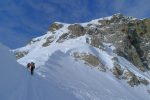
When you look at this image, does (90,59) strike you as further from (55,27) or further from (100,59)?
(55,27)

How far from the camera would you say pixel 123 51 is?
87.4 m

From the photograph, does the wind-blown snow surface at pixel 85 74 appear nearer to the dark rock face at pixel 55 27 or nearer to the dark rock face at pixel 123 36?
the dark rock face at pixel 123 36

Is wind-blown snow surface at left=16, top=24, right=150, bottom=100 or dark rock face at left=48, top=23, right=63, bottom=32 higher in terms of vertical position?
dark rock face at left=48, top=23, right=63, bottom=32

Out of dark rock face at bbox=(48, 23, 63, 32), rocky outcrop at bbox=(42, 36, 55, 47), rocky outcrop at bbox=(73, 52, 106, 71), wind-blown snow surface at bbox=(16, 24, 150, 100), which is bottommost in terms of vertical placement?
wind-blown snow surface at bbox=(16, 24, 150, 100)

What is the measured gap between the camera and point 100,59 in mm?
71562

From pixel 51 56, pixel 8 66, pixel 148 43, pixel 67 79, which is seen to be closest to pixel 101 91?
pixel 67 79

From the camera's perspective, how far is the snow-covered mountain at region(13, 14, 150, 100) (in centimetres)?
5200

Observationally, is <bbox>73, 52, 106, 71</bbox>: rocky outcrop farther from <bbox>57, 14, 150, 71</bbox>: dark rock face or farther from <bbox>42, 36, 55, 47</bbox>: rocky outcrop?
<bbox>42, 36, 55, 47</bbox>: rocky outcrop

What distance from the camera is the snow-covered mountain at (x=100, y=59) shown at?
52000 mm

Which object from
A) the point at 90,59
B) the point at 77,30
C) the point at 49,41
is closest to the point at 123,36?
the point at 77,30

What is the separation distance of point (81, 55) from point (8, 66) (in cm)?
4446

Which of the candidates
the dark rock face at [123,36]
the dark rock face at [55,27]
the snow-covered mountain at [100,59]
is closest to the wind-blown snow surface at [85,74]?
the snow-covered mountain at [100,59]

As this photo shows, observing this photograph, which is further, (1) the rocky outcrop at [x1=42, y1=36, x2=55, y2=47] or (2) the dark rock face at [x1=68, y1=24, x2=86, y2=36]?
(1) the rocky outcrop at [x1=42, y1=36, x2=55, y2=47]

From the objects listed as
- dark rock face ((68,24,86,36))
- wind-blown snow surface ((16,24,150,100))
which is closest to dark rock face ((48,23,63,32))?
dark rock face ((68,24,86,36))
